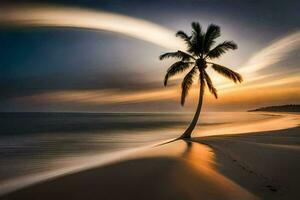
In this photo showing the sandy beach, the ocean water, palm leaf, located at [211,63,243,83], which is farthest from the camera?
palm leaf, located at [211,63,243,83]

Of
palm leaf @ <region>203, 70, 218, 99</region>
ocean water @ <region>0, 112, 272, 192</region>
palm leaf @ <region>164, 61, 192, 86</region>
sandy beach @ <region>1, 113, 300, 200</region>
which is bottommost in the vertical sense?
ocean water @ <region>0, 112, 272, 192</region>

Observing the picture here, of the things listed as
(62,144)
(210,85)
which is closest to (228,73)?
(210,85)

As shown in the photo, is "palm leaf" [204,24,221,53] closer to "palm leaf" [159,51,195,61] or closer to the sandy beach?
"palm leaf" [159,51,195,61]

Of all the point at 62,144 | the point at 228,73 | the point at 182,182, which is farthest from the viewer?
the point at 62,144

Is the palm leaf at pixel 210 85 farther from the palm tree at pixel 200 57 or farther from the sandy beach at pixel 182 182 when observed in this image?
the sandy beach at pixel 182 182

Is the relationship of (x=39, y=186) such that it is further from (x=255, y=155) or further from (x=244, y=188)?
(x=255, y=155)

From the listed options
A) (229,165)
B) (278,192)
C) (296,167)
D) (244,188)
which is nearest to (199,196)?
(244,188)

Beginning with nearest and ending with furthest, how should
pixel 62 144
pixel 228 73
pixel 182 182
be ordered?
pixel 182 182
pixel 228 73
pixel 62 144

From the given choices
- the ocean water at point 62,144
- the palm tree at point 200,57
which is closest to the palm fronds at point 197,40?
the palm tree at point 200,57

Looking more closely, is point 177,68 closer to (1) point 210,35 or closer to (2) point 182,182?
(1) point 210,35

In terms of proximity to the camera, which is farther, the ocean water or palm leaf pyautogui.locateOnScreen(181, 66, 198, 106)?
palm leaf pyautogui.locateOnScreen(181, 66, 198, 106)

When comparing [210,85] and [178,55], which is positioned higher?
[178,55]

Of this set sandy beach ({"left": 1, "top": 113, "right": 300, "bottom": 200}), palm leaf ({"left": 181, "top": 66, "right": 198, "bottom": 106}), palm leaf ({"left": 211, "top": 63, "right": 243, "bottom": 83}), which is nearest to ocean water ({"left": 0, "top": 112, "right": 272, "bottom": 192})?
sandy beach ({"left": 1, "top": 113, "right": 300, "bottom": 200})

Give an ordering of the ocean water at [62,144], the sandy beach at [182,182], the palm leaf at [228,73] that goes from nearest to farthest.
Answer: the sandy beach at [182,182]
the ocean water at [62,144]
the palm leaf at [228,73]
